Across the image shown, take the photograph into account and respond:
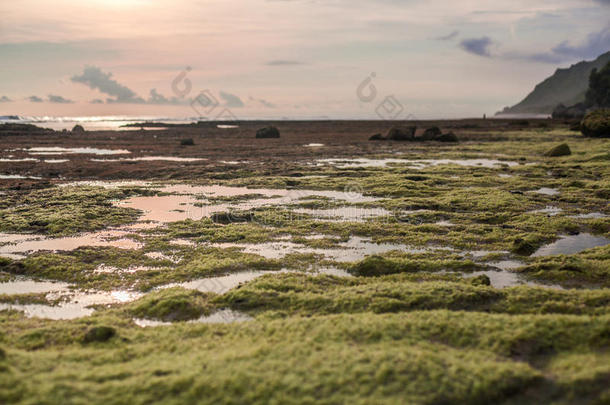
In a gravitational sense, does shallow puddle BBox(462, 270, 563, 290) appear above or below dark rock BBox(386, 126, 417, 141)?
below

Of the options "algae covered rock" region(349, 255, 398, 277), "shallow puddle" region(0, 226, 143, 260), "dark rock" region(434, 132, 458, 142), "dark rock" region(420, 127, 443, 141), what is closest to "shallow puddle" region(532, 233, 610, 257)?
"algae covered rock" region(349, 255, 398, 277)

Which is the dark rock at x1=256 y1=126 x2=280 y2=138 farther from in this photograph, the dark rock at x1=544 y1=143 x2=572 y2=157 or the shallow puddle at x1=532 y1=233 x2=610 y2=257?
the shallow puddle at x1=532 y1=233 x2=610 y2=257

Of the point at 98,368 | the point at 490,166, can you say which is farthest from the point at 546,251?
the point at 490,166

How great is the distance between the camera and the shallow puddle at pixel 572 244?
37.9 ft

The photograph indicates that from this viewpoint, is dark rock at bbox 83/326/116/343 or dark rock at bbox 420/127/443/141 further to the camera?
dark rock at bbox 420/127/443/141

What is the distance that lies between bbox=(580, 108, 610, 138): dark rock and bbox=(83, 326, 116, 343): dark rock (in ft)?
168

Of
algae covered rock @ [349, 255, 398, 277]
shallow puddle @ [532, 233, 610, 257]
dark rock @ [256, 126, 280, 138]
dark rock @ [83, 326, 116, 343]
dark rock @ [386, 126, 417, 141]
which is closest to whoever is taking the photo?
dark rock @ [83, 326, 116, 343]

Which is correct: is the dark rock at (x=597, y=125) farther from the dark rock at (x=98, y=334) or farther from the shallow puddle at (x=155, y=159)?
the dark rock at (x=98, y=334)

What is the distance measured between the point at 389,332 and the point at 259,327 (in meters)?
2.02

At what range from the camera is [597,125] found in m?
46.1

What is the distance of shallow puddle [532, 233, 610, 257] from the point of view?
11.5m

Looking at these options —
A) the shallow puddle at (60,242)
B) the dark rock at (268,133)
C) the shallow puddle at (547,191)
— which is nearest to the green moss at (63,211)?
the shallow puddle at (60,242)

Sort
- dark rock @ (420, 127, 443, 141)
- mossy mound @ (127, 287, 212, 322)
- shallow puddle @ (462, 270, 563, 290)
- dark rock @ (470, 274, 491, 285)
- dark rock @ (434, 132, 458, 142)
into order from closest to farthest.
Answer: mossy mound @ (127, 287, 212, 322), dark rock @ (470, 274, 491, 285), shallow puddle @ (462, 270, 563, 290), dark rock @ (434, 132, 458, 142), dark rock @ (420, 127, 443, 141)

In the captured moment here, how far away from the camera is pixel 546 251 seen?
1158 cm
